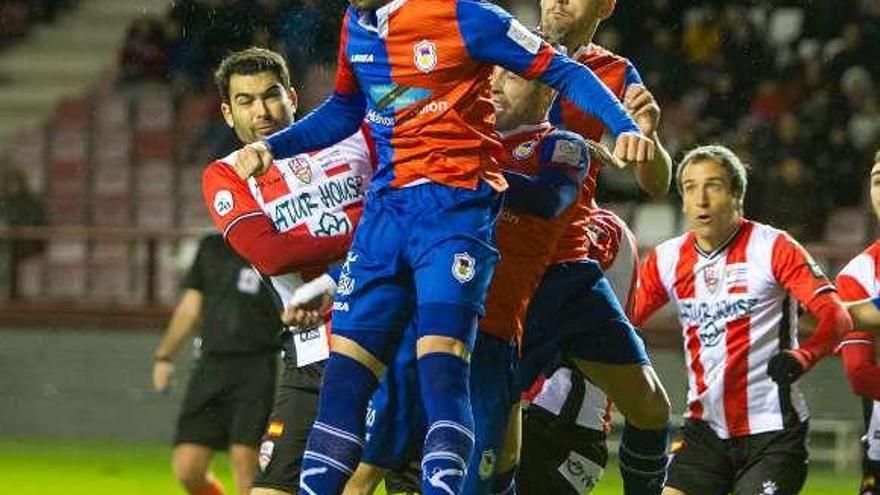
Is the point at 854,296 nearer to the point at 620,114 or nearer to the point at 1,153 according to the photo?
the point at 620,114

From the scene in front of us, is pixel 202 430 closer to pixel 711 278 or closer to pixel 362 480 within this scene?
pixel 711 278

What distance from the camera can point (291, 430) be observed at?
672 cm

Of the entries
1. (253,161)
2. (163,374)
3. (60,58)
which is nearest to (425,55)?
(253,161)

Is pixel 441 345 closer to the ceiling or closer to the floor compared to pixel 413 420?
closer to the ceiling

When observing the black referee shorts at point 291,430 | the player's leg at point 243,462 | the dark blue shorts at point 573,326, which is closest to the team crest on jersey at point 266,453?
the black referee shorts at point 291,430

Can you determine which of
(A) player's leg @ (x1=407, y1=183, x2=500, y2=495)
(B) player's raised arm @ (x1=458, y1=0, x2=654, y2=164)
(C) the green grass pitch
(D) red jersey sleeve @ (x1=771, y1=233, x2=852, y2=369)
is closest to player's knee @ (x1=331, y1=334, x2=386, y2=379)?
(A) player's leg @ (x1=407, y1=183, x2=500, y2=495)

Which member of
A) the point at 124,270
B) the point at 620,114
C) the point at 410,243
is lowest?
the point at 124,270

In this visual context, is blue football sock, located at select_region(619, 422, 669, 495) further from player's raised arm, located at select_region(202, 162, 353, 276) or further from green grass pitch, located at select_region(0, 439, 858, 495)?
green grass pitch, located at select_region(0, 439, 858, 495)

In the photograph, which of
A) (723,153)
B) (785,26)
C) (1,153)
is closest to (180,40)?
(1,153)

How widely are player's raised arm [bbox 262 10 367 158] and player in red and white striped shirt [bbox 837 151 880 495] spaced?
6.60ft

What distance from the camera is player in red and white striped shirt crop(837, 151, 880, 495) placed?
738 cm

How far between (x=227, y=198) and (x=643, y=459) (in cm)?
166

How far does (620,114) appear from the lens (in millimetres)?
5781

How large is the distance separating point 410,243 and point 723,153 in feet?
6.61
